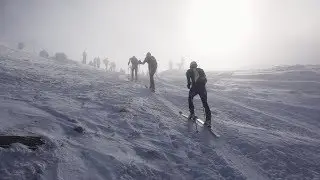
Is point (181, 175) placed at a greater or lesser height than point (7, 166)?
lesser

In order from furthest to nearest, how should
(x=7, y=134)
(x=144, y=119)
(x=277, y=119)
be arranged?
(x=277, y=119) < (x=144, y=119) < (x=7, y=134)

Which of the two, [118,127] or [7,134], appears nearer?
[7,134]

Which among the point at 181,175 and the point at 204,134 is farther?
the point at 204,134

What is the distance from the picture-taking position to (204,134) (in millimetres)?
9875

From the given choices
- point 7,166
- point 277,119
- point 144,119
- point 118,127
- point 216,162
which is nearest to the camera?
point 7,166

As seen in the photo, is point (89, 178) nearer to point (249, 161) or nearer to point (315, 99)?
point (249, 161)

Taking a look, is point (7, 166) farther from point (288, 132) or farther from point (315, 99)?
point (315, 99)

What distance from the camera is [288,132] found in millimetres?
11852

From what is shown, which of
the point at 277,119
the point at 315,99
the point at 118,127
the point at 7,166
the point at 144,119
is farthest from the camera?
the point at 315,99

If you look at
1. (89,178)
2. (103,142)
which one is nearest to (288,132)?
(103,142)

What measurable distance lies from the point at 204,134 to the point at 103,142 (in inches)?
144

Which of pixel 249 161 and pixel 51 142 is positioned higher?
pixel 51 142

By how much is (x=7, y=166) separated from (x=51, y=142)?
4.64ft

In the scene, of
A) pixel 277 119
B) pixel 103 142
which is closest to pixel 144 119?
pixel 103 142
